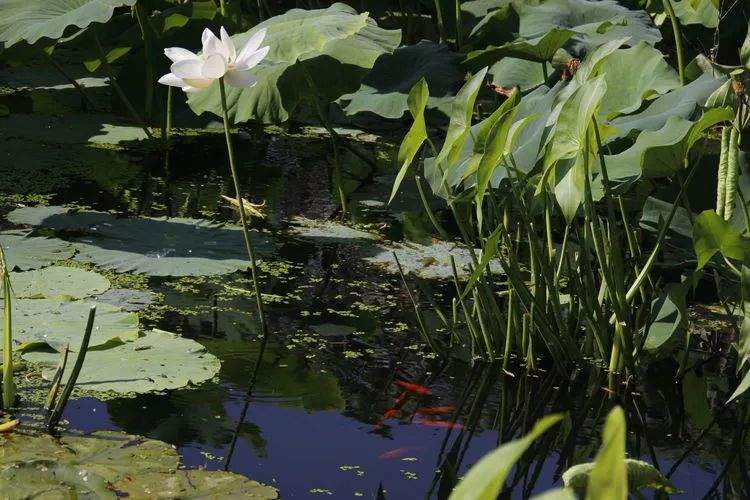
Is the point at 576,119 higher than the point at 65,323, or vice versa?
the point at 576,119

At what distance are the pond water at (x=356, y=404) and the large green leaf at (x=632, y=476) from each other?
233 mm

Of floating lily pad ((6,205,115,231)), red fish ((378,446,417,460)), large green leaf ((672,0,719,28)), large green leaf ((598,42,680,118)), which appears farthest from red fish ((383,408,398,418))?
large green leaf ((672,0,719,28))

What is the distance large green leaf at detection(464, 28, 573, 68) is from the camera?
9.52 feet

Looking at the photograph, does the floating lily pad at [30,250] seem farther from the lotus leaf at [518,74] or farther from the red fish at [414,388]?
the lotus leaf at [518,74]

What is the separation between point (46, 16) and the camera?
3.42m

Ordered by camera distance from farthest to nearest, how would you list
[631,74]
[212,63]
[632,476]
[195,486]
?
[631,74] → [212,63] → [195,486] → [632,476]

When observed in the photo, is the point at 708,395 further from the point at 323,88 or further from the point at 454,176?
the point at 323,88

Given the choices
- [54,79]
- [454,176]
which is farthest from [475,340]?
[54,79]

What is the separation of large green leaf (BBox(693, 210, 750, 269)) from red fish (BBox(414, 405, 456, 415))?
0.49 meters

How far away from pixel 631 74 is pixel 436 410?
37.8 inches

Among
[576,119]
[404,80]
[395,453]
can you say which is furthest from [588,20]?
[395,453]

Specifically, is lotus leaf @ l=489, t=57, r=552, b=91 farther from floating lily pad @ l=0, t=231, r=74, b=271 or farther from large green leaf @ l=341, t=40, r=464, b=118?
floating lily pad @ l=0, t=231, r=74, b=271

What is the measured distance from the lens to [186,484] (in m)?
1.53

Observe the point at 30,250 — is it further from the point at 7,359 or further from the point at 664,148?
the point at 664,148
